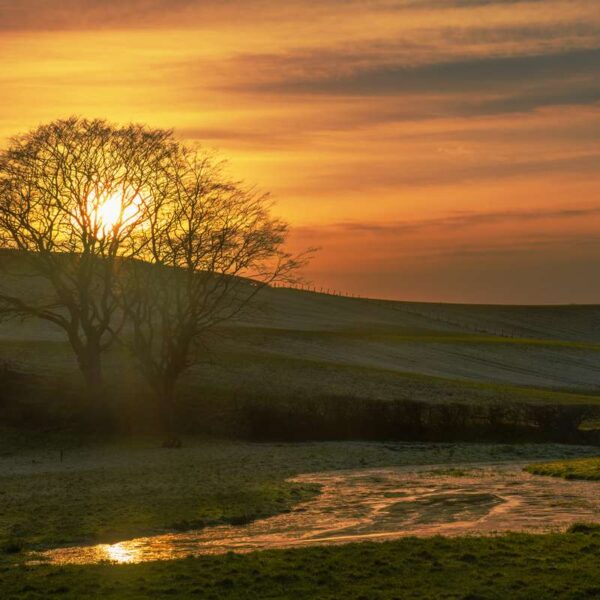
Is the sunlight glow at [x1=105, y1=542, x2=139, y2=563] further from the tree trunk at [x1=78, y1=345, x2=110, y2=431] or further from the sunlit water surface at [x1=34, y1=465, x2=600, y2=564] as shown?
the tree trunk at [x1=78, y1=345, x2=110, y2=431]

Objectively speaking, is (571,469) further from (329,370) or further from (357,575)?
(329,370)

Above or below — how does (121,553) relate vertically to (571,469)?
below

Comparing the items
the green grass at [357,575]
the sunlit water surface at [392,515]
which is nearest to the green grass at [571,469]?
the sunlit water surface at [392,515]

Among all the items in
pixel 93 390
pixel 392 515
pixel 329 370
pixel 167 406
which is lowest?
pixel 392 515

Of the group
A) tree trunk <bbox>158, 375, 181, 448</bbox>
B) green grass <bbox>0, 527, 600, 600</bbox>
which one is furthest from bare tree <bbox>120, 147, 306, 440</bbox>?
A: green grass <bbox>0, 527, 600, 600</bbox>

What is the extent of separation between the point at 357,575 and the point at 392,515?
9115 millimetres

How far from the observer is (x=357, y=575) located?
62.2ft

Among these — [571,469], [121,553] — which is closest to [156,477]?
[571,469]

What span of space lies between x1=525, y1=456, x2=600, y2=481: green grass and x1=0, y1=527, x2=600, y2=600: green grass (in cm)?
1380

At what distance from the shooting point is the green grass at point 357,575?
17.8m

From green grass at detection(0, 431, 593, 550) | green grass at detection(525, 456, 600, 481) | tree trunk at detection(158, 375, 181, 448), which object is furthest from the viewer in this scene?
tree trunk at detection(158, 375, 181, 448)

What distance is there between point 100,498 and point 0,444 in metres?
16.9

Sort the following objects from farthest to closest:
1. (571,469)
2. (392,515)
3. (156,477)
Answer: (156,477) < (571,469) < (392,515)

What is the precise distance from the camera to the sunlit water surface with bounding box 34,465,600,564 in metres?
23.6
